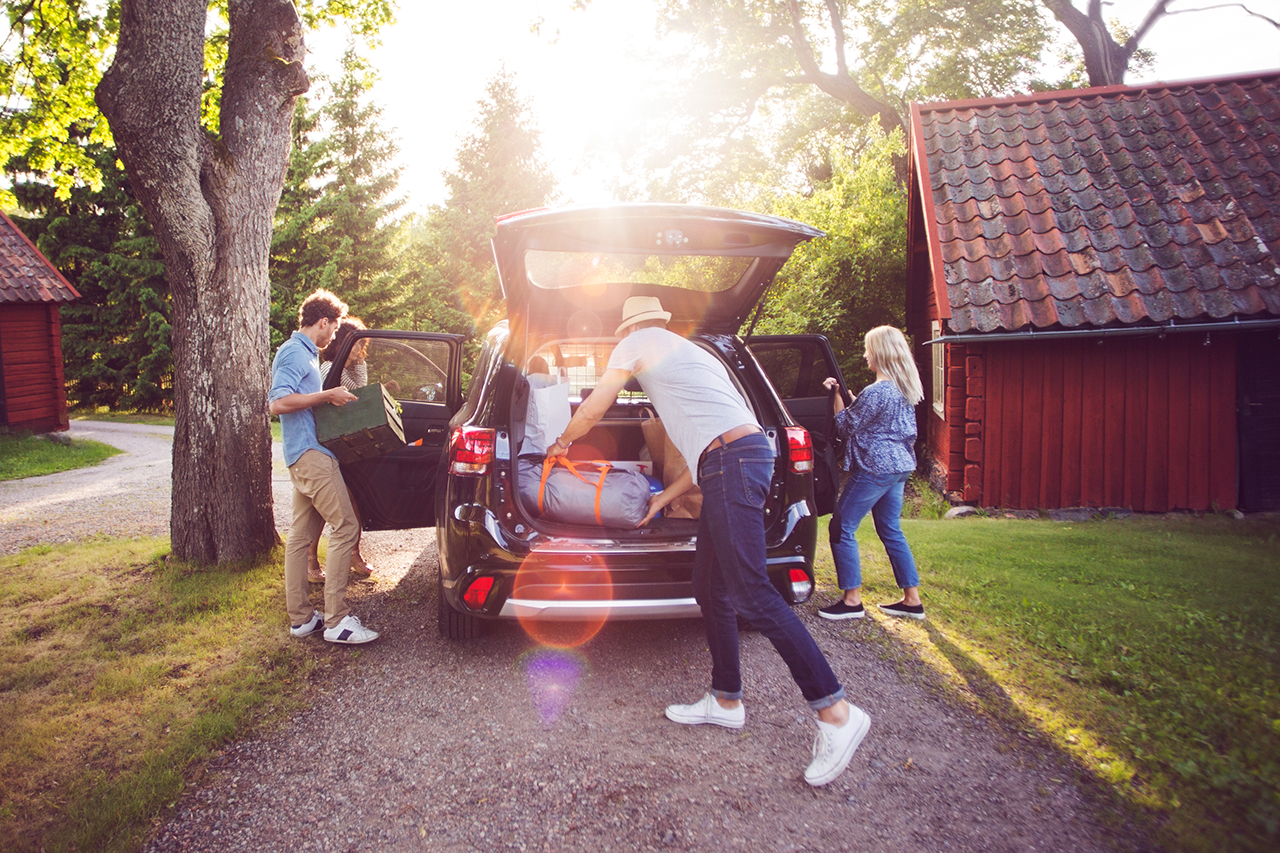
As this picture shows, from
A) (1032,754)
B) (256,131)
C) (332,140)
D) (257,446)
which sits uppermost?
(332,140)

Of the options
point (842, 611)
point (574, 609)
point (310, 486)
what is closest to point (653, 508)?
point (574, 609)

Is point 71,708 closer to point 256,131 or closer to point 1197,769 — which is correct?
point 256,131

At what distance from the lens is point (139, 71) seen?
15.9 feet

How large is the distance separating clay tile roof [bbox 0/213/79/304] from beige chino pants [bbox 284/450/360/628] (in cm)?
1582

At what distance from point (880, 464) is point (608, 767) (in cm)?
244

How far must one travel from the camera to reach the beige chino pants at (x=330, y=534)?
408cm

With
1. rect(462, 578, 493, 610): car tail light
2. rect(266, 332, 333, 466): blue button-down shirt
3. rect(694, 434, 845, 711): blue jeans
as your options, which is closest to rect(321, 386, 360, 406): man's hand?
rect(266, 332, 333, 466): blue button-down shirt

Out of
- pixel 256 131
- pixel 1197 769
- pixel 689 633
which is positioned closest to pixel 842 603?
pixel 689 633

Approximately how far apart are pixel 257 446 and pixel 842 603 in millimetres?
4243

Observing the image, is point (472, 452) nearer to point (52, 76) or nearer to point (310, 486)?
point (310, 486)

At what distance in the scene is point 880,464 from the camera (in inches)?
173

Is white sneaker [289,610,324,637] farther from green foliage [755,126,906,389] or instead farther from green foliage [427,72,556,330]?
green foliage [427,72,556,330]

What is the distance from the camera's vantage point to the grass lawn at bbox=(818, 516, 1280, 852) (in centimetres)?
270

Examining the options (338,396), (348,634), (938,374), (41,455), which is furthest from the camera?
(41,455)
